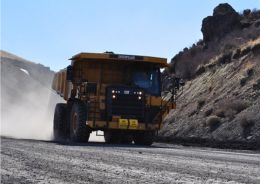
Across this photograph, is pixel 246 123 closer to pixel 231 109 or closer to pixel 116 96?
pixel 231 109

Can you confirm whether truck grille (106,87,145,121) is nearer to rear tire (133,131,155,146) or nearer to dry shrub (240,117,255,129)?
rear tire (133,131,155,146)

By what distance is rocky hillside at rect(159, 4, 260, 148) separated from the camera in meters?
28.6

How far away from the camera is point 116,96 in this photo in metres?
20.5

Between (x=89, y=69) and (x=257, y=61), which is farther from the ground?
(x=257, y=61)

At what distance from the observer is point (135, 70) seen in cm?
2139

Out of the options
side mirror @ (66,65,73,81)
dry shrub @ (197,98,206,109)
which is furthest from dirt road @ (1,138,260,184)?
dry shrub @ (197,98,206,109)

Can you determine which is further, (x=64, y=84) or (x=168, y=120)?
(x=168, y=120)

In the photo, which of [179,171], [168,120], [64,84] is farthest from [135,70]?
[168,120]

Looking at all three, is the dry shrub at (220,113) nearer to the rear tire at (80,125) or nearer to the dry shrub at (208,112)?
the dry shrub at (208,112)

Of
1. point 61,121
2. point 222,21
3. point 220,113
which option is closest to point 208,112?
point 220,113

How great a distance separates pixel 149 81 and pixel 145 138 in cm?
206

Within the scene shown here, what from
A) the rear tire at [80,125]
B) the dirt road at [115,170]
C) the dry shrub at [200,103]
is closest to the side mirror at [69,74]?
the rear tire at [80,125]

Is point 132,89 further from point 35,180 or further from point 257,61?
point 257,61

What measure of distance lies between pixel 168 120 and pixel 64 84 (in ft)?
48.4
